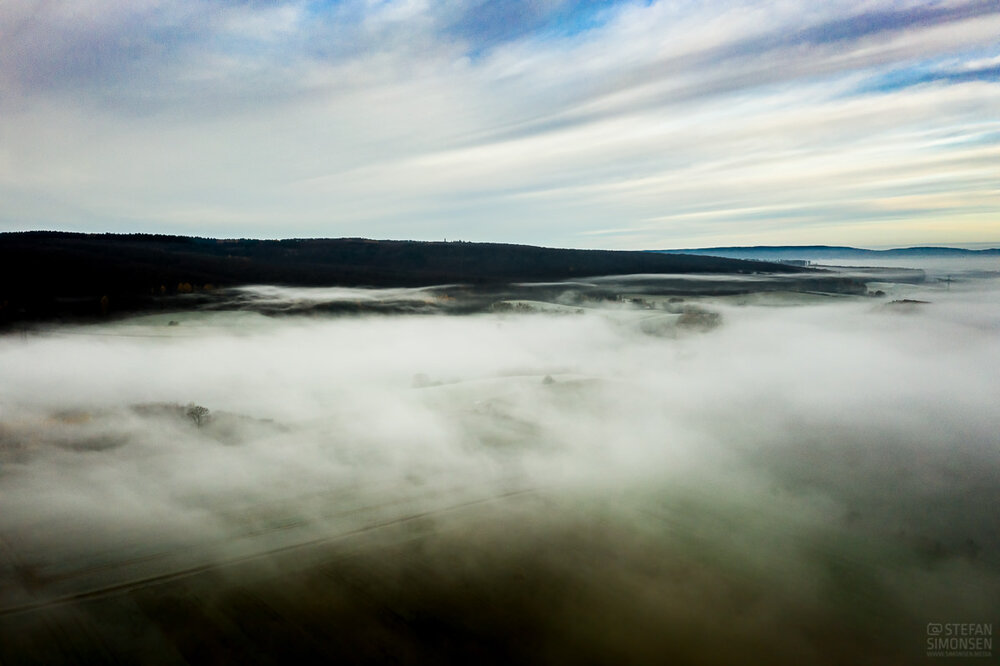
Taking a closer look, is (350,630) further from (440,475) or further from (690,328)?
(690,328)

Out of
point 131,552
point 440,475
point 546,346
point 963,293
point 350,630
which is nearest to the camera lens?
point 350,630

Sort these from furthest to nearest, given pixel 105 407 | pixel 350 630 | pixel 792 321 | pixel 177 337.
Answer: pixel 792 321 → pixel 177 337 → pixel 105 407 → pixel 350 630

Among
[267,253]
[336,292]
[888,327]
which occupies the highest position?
[267,253]

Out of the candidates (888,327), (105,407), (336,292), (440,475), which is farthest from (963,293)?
(105,407)

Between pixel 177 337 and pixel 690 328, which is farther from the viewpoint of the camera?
pixel 690 328

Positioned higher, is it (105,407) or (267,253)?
(267,253)

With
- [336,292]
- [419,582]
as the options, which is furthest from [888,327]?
[419,582]
